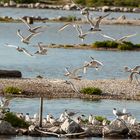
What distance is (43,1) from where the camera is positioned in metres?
135

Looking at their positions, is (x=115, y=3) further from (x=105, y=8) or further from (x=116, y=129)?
(x=116, y=129)

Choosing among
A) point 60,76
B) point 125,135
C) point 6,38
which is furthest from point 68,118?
point 6,38

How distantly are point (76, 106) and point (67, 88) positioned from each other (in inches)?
127

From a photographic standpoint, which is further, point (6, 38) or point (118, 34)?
point (118, 34)

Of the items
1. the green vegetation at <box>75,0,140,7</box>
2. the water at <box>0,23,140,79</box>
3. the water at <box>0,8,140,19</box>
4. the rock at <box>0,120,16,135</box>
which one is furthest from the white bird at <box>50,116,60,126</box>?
the green vegetation at <box>75,0,140,7</box>

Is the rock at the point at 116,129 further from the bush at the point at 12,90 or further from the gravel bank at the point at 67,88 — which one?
the bush at the point at 12,90

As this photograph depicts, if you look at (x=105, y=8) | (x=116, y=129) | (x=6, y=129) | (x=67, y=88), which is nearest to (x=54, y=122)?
(x=6, y=129)

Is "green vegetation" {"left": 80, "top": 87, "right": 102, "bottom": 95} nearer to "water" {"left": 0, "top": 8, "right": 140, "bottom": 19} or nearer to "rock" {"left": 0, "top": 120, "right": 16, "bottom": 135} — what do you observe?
"rock" {"left": 0, "top": 120, "right": 16, "bottom": 135}

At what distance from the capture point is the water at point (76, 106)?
1577 inches

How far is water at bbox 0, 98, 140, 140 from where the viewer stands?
1577 inches

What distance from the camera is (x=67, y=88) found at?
4459cm

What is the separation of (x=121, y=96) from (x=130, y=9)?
84.9m

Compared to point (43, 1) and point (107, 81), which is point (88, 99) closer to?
point (107, 81)

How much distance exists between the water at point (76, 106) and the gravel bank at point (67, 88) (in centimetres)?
73
